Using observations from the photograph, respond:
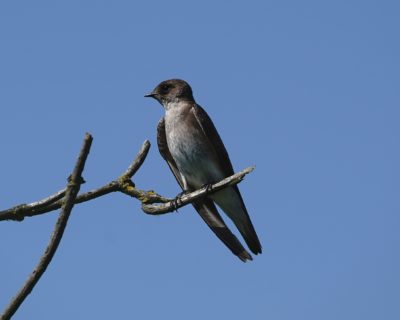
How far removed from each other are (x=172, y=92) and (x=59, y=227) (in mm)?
6851

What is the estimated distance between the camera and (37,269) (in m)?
3.94

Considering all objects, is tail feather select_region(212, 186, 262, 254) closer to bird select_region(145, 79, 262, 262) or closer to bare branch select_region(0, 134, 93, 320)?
bird select_region(145, 79, 262, 262)

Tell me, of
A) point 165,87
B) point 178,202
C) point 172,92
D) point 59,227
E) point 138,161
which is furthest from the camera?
point 165,87

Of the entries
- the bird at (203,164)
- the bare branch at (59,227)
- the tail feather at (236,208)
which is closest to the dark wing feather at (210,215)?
the bird at (203,164)

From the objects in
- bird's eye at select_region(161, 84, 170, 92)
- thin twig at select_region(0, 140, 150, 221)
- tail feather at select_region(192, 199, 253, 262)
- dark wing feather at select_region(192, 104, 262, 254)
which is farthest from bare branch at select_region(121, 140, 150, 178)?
bird's eye at select_region(161, 84, 170, 92)

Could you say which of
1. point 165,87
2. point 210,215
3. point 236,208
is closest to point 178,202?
point 210,215

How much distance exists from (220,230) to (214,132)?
1324 millimetres

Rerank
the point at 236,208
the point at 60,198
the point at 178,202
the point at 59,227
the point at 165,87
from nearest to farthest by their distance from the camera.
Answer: the point at 59,227 → the point at 60,198 → the point at 178,202 → the point at 236,208 → the point at 165,87

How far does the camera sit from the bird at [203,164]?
9.54 metres

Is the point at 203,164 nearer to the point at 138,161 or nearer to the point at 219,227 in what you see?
the point at 219,227

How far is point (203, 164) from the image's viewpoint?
9.55 meters

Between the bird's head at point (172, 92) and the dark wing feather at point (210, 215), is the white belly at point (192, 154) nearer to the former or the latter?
the dark wing feather at point (210, 215)

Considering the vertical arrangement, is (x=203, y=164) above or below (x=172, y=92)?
below

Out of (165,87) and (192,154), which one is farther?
(165,87)
